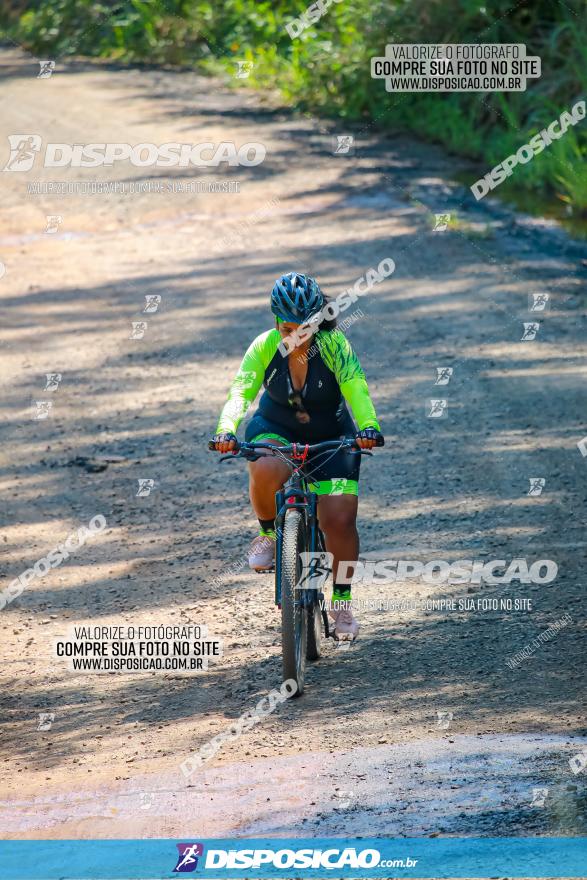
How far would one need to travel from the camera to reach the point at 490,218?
52.2 feet

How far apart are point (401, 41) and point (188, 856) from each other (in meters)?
16.3

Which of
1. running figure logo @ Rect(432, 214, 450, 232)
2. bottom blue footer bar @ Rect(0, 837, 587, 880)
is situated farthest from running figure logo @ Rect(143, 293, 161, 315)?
bottom blue footer bar @ Rect(0, 837, 587, 880)

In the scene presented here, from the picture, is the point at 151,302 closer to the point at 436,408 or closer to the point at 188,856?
the point at 436,408

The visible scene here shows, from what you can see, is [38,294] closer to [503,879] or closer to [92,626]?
[92,626]

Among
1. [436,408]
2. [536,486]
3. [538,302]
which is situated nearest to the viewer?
[536,486]

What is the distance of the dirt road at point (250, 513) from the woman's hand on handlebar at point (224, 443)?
4.78ft

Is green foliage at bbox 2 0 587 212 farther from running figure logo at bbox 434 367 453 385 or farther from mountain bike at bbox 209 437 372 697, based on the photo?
mountain bike at bbox 209 437 372 697

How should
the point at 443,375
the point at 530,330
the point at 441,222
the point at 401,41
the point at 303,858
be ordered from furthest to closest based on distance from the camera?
the point at 401,41 < the point at 441,222 < the point at 530,330 < the point at 443,375 < the point at 303,858

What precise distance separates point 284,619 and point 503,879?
1914mm

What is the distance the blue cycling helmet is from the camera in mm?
6102

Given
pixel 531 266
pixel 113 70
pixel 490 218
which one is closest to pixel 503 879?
pixel 531 266

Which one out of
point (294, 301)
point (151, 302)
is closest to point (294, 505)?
point (294, 301)

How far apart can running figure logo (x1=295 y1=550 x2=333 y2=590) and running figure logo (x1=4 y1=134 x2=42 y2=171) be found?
13.7 metres

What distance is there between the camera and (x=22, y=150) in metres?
19.4
